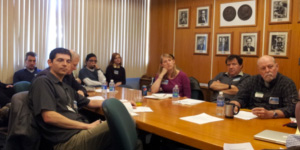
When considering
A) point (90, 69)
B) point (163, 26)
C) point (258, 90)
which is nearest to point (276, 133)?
point (258, 90)

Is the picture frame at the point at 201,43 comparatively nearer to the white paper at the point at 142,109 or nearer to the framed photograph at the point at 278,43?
the framed photograph at the point at 278,43

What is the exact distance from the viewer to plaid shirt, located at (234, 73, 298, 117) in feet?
7.86

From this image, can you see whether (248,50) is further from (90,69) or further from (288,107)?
(90,69)

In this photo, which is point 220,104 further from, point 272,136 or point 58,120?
point 58,120

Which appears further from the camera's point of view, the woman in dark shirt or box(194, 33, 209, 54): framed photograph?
the woman in dark shirt

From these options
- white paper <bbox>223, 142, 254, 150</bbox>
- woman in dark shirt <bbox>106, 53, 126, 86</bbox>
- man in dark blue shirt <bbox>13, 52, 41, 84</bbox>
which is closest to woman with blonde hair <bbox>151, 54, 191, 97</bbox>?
woman in dark shirt <bbox>106, 53, 126, 86</bbox>

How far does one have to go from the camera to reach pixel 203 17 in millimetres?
5070

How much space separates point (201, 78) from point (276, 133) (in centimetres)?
350

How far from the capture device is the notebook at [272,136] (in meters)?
1.55

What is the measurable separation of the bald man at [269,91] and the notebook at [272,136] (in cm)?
61

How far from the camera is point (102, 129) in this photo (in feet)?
6.59

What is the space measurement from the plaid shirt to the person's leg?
153 centimetres

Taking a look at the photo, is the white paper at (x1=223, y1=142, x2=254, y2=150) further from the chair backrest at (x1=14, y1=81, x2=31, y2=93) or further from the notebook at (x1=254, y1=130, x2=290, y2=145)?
the chair backrest at (x1=14, y1=81, x2=31, y2=93)

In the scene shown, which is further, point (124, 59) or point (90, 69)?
point (124, 59)
